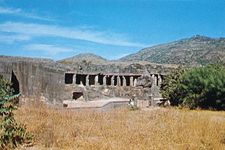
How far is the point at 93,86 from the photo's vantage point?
1844 inches

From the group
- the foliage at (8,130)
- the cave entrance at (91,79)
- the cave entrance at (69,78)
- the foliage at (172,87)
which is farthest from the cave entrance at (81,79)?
the foliage at (8,130)

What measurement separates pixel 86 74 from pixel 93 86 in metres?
1.93

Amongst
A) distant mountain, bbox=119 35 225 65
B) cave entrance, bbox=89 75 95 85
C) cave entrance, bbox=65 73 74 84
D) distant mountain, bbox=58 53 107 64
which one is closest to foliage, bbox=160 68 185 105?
cave entrance, bbox=89 75 95 85

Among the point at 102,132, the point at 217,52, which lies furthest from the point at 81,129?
the point at 217,52

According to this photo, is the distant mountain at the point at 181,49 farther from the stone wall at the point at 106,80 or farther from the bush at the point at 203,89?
the bush at the point at 203,89

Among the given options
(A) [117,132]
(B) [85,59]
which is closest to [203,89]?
(A) [117,132]

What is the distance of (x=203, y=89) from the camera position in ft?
96.9

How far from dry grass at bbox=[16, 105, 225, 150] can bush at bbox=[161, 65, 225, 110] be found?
12989 mm

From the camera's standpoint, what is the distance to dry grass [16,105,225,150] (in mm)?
10906

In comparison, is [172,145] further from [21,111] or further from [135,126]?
[21,111]

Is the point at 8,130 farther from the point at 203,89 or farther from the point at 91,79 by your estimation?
the point at 91,79

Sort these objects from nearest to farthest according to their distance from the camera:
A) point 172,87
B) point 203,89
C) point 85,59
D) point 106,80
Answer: point 203,89 → point 172,87 → point 106,80 → point 85,59

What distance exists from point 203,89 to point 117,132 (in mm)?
17985

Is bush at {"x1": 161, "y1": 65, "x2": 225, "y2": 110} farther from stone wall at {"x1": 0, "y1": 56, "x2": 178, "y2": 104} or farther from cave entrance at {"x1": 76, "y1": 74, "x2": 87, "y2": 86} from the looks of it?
cave entrance at {"x1": 76, "y1": 74, "x2": 87, "y2": 86}
